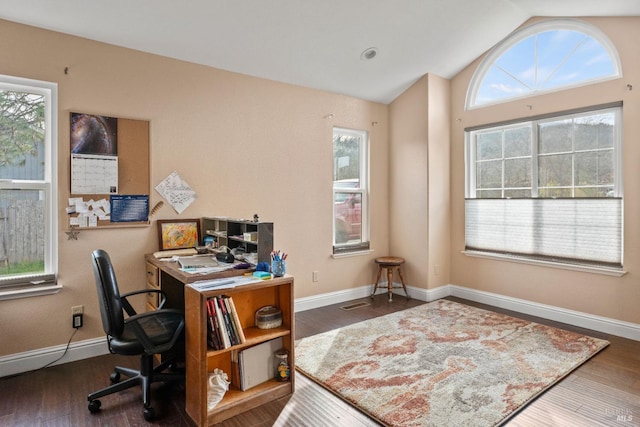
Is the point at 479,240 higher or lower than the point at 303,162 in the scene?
lower

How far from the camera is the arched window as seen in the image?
11.9ft

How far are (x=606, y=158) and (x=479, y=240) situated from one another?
5.16ft

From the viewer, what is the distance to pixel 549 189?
13.1 ft

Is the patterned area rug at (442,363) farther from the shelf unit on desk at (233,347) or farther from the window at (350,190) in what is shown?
→ the window at (350,190)

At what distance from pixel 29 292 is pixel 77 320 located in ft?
1.34

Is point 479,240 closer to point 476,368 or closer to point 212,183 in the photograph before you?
point 476,368

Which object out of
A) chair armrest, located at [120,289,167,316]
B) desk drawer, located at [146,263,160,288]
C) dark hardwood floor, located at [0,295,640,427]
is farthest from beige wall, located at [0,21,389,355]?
chair armrest, located at [120,289,167,316]

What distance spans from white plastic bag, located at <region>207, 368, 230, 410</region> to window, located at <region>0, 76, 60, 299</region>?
62.2 inches

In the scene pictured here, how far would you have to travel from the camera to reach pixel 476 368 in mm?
2768

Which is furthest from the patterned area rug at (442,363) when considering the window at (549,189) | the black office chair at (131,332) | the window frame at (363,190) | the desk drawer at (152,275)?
the desk drawer at (152,275)

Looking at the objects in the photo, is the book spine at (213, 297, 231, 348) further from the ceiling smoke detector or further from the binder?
the ceiling smoke detector

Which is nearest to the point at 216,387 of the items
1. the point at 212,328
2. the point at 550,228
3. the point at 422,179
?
the point at 212,328

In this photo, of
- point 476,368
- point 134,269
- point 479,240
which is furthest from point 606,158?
point 134,269

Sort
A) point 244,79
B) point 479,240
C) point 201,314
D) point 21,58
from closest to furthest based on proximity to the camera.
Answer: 1. point 201,314
2. point 21,58
3. point 244,79
4. point 479,240
